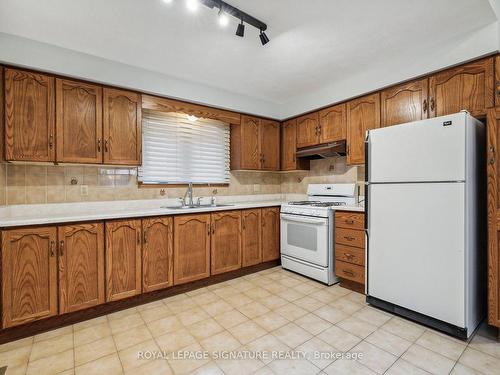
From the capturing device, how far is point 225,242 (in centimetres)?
314

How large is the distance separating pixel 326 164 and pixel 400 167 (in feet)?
5.15

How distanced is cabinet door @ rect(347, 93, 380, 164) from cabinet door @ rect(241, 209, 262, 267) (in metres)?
1.37

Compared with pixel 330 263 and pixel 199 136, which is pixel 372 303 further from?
pixel 199 136

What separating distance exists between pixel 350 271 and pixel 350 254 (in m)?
0.18

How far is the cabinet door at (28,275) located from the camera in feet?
6.38

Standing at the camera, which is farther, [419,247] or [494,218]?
[419,247]

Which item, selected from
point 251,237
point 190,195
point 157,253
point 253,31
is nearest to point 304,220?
point 251,237

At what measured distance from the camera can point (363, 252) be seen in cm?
270

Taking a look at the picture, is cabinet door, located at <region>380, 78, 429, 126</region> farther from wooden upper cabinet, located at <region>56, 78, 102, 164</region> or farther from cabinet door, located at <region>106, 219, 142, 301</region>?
wooden upper cabinet, located at <region>56, 78, 102, 164</region>

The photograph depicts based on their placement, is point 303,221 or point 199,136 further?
point 199,136

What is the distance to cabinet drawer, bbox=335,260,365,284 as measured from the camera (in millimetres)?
2707

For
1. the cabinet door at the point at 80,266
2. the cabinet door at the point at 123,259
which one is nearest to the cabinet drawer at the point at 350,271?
the cabinet door at the point at 123,259

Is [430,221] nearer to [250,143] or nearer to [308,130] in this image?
[308,130]

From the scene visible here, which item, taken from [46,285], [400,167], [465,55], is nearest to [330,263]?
[400,167]
